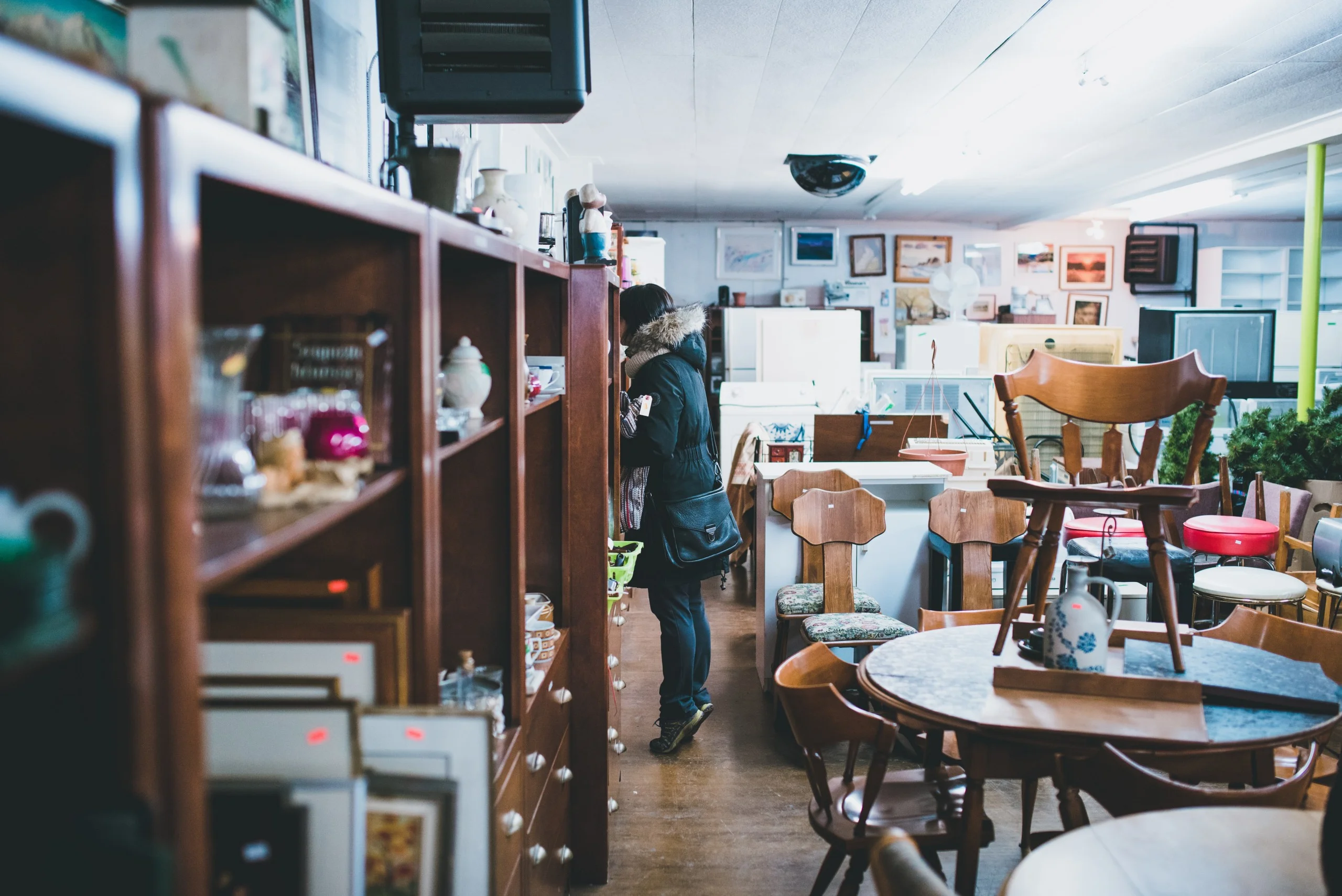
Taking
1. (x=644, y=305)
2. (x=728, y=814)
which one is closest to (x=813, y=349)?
(x=644, y=305)

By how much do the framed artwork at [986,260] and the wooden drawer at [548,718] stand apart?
857cm

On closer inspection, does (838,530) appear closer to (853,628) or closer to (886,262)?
(853,628)

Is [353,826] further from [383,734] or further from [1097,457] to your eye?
[1097,457]

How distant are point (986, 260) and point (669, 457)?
7639 millimetres

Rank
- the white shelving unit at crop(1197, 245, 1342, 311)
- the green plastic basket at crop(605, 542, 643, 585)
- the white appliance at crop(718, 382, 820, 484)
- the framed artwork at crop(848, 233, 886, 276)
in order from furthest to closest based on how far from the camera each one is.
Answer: the framed artwork at crop(848, 233, 886, 276) → the white shelving unit at crop(1197, 245, 1342, 311) → the white appliance at crop(718, 382, 820, 484) → the green plastic basket at crop(605, 542, 643, 585)

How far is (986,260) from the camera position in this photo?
9883 millimetres

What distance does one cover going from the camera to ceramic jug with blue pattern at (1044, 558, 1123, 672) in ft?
7.22

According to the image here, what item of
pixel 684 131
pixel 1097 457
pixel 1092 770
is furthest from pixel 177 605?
pixel 1097 457

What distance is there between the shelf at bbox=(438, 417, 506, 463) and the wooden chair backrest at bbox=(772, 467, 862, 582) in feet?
7.62

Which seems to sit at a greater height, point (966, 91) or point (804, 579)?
point (966, 91)

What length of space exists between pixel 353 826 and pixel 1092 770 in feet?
4.95

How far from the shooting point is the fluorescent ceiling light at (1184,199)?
729 centimetres

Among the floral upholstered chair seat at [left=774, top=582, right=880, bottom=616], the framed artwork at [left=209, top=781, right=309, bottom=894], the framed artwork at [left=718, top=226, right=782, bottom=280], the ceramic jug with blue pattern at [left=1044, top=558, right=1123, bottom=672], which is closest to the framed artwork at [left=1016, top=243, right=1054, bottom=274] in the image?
the framed artwork at [left=718, top=226, right=782, bottom=280]

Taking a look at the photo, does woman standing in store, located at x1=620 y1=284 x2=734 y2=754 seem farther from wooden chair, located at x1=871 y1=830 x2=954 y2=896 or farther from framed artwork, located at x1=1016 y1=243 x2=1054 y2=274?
framed artwork, located at x1=1016 y1=243 x2=1054 y2=274
